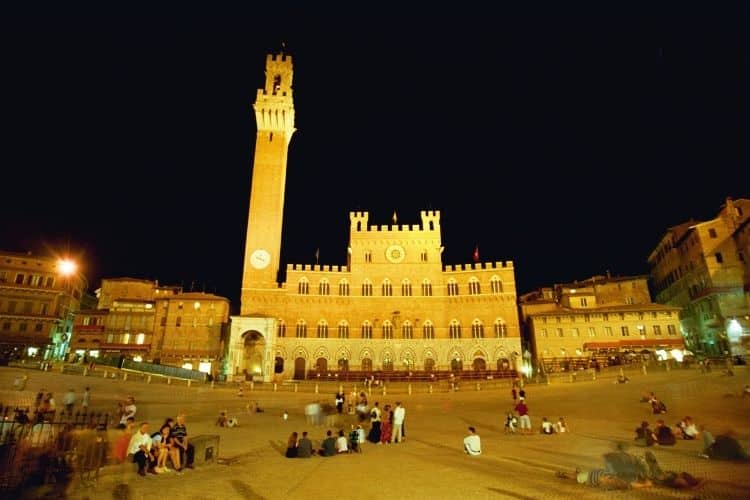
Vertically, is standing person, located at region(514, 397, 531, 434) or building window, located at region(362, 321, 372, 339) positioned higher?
building window, located at region(362, 321, 372, 339)

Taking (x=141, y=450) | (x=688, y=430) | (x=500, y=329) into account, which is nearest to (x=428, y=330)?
(x=500, y=329)

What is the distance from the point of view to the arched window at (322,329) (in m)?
46.8

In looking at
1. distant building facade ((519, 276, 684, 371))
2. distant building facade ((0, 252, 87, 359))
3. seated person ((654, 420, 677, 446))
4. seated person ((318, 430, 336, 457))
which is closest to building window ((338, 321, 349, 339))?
distant building facade ((519, 276, 684, 371))

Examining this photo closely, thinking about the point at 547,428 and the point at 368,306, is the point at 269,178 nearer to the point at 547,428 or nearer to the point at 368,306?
the point at 368,306

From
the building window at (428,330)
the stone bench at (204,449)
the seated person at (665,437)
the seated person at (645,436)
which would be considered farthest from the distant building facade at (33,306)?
the seated person at (665,437)

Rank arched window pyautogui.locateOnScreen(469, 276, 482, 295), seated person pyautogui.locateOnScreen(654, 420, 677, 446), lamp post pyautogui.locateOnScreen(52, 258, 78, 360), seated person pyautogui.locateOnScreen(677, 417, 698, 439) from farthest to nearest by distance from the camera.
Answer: lamp post pyautogui.locateOnScreen(52, 258, 78, 360), arched window pyautogui.locateOnScreen(469, 276, 482, 295), seated person pyautogui.locateOnScreen(677, 417, 698, 439), seated person pyautogui.locateOnScreen(654, 420, 677, 446)

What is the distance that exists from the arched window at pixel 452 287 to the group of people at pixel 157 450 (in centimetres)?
4096

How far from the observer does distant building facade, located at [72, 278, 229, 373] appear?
47.4 m

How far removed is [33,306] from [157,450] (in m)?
54.4

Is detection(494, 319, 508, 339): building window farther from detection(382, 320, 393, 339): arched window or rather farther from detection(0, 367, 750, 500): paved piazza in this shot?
detection(0, 367, 750, 500): paved piazza

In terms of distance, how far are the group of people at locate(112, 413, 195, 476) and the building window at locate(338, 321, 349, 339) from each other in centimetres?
3664

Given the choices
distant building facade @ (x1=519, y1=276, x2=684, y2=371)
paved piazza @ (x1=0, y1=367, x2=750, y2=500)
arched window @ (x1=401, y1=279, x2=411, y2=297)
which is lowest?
paved piazza @ (x1=0, y1=367, x2=750, y2=500)

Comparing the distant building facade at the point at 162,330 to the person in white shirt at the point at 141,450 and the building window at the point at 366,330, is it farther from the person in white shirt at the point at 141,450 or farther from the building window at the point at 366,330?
the person in white shirt at the point at 141,450

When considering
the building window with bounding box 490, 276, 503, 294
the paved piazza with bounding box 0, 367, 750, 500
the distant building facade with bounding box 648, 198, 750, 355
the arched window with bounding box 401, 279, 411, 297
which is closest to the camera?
the paved piazza with bounding box 0, 367, 750, 500
